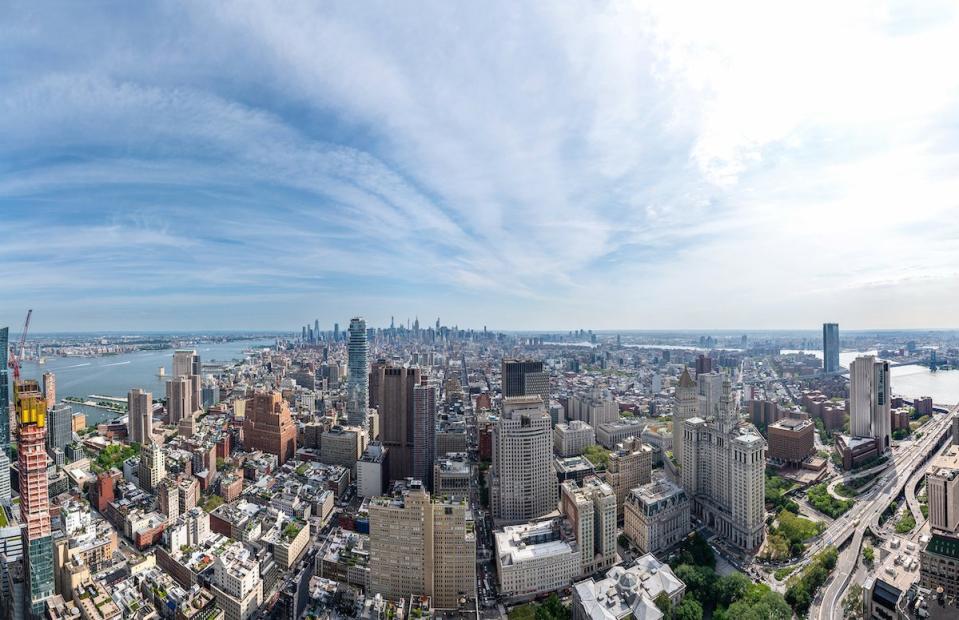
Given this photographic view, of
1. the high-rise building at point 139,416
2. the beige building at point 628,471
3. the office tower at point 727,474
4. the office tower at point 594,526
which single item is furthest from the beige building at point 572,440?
the high-rise building at point 139,416

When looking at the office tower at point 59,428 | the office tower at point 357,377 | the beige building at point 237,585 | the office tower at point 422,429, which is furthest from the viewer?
the office tower at point 357,377

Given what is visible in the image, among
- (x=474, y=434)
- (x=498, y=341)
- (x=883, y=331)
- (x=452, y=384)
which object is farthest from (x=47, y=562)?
(x=883, y=331)

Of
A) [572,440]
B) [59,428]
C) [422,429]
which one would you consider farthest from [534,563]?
[59,428]

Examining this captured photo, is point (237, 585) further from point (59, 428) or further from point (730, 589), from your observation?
point (59, 428)

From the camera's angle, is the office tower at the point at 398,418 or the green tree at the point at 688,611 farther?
the office tower at the point at 398,418

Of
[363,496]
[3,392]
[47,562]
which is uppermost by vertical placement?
[3,392]

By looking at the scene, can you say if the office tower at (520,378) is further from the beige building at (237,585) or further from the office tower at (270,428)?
the beige building at (237,585)

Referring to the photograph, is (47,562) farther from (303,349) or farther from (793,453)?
(303,349)
